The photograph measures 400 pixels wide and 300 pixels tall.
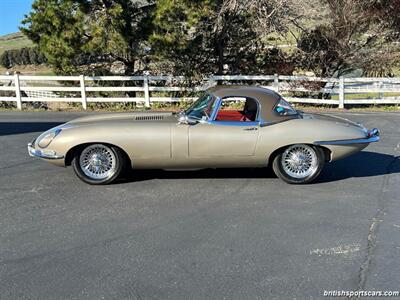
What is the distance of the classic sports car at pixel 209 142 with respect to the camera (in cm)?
571

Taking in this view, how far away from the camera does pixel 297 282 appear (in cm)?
347

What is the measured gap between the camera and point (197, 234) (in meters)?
4.36

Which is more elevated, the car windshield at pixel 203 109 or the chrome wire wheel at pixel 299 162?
the car windshield at pixel 203 109

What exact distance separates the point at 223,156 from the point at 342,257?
90.8 inches

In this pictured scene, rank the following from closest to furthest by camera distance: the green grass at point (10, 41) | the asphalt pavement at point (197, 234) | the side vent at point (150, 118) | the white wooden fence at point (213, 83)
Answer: the asphalt pavement at point (197, 234)
the side vent at point (150, 118)
the white wooden fence at point (213, 83)
the green grass at point (10, 41)

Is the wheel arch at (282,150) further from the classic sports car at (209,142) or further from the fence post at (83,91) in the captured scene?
the fence post at (83,91)

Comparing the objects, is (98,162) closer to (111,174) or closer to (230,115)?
(111,174)

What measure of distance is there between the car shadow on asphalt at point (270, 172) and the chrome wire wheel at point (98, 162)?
0.31 metres

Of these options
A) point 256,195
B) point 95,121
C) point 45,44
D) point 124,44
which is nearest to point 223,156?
point 256,195

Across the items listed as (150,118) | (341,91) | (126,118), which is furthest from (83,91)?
(150,118)

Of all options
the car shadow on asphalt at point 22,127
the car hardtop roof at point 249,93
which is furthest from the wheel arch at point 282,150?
the car shadow on asphalt at point 22,127

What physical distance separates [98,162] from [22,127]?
19.4ft

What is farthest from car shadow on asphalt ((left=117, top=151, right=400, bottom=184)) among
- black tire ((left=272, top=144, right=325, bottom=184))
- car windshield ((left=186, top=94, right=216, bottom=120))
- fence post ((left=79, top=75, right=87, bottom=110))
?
fence post ((left=79, top=75, right=87, bottom=110))

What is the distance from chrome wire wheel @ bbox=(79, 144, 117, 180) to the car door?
3.54 ft
